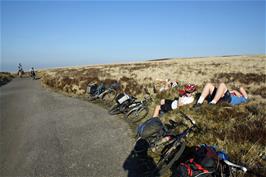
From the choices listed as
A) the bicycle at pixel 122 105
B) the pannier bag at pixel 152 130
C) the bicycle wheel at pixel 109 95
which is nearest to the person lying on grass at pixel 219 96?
the pannier bag at pixel 152 130

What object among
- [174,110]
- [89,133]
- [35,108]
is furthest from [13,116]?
[174,110]

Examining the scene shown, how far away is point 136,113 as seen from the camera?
840 cm

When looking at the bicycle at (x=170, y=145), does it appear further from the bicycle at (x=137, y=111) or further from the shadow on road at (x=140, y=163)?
the bicycle at (x=137, y=111)

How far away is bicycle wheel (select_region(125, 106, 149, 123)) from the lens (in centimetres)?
829

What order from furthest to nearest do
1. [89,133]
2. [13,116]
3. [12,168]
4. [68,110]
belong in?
[68,110], [13,116], [89,133], [12,168]

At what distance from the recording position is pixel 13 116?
9.62 metres

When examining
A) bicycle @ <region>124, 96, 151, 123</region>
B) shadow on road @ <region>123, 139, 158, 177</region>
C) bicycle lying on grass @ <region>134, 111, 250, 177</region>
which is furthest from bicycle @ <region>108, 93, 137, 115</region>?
bicycle lying on grass @ <region>134, 111, 250, 177</region>

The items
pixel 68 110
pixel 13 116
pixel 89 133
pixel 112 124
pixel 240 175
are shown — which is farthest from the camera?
pixel 68 110

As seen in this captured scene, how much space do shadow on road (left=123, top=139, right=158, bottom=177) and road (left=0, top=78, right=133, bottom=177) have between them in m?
0.16

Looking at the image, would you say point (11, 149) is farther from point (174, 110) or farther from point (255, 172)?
point (255, 172)

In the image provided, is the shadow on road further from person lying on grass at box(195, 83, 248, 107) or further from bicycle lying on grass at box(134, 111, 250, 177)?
person lying on grass at box(195, 83, 248, 107)

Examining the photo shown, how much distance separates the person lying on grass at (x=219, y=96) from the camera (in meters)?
6.97

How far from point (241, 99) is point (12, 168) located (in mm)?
7635

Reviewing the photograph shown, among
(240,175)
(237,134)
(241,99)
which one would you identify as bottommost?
(240,175)
